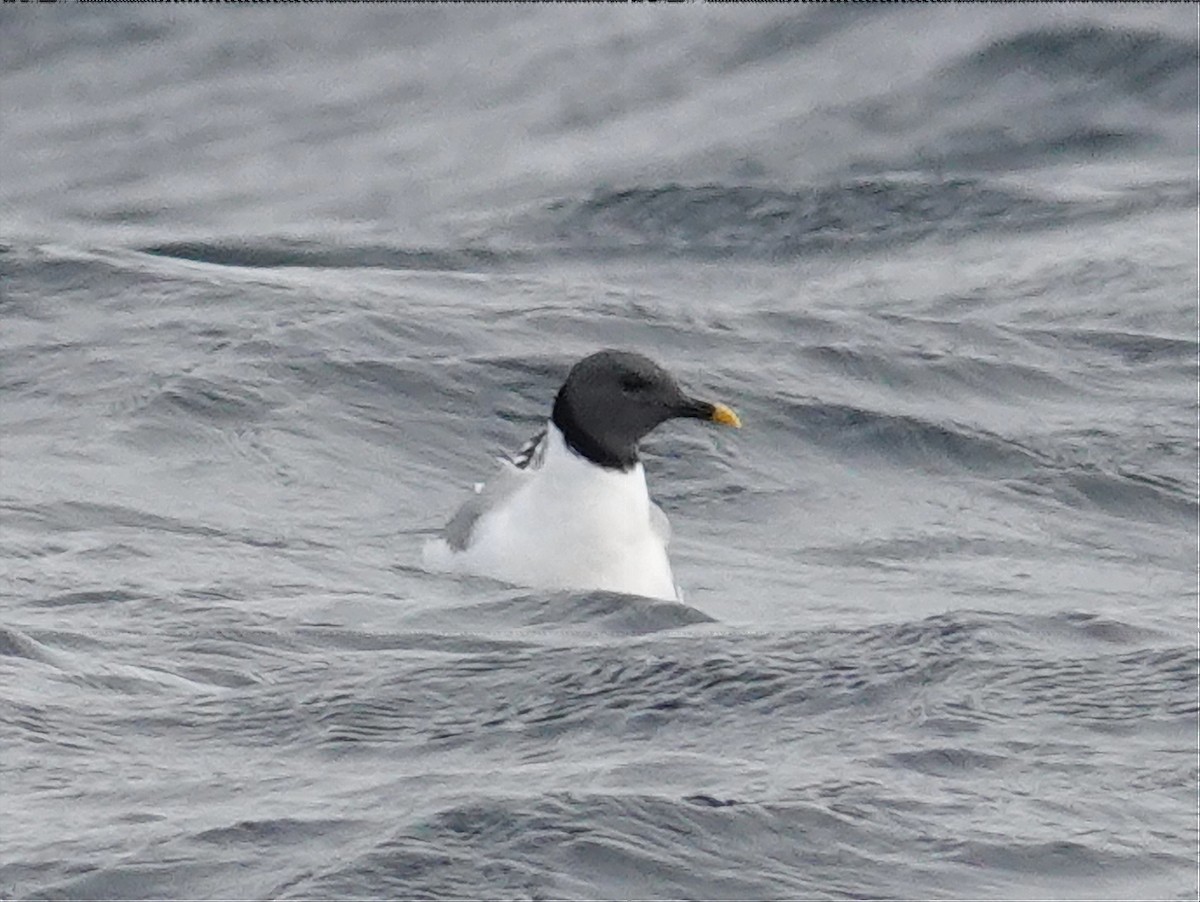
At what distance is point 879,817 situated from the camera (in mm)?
7953

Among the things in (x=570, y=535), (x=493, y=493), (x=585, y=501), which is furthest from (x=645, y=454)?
(x=570, y=535)

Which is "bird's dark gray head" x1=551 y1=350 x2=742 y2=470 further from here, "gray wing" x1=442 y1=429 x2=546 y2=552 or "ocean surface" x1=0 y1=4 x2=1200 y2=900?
"ocean surface" x1=0 y1=4 x2=1200 y2=900

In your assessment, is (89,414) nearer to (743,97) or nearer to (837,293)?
(837,293)

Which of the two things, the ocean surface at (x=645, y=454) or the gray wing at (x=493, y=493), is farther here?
the gray wing at (x=493, y=493)

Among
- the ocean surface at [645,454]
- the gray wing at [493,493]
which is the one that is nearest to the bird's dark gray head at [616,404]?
the gray wing at [493,493]

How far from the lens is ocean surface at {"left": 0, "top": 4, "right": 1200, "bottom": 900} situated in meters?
7.88

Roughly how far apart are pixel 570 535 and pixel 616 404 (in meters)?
0.66

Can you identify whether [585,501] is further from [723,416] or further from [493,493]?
[723,416]

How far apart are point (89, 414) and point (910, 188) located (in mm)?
6963

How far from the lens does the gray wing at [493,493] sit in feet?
39.8

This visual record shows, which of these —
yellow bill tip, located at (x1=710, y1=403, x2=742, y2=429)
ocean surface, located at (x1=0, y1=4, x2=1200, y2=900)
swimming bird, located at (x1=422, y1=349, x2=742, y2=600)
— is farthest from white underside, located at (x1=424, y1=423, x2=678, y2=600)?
yellow bill tip, located at (x1=710, y1=403, x2=742, y2=429)

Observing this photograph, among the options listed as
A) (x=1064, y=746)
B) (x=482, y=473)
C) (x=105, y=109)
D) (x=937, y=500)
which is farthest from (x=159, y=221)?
(x=1064, y=746)

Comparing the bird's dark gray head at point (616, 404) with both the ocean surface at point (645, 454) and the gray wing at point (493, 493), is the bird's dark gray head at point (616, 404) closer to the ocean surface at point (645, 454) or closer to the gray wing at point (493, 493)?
the gray wing at point (493, 493)

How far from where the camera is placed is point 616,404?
12.3m
